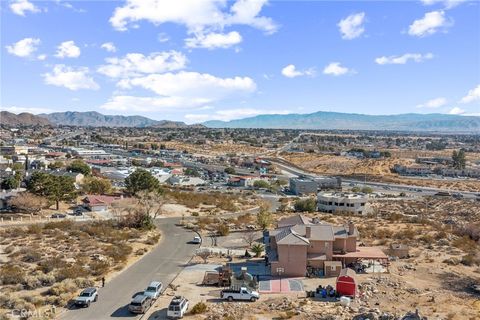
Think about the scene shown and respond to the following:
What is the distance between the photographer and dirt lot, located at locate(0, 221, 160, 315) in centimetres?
2816

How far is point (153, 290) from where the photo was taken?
94.0ft

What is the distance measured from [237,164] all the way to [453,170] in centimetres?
6314

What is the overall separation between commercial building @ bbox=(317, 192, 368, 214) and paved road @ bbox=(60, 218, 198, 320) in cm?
2737

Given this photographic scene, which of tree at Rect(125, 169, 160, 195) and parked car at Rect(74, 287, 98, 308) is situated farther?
tree at Rect(125, 169, 160, 195)

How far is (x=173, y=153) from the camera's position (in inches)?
6511

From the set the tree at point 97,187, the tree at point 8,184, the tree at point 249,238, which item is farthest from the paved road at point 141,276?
the tree at point 8,184

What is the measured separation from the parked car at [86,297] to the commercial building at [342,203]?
46.1 metres

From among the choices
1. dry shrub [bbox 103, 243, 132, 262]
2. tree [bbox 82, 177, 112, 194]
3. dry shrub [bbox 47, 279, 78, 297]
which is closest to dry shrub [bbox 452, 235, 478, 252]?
dry shrub [bbox 103, 243, 132, 262]

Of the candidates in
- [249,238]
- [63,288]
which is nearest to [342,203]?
[249,238]

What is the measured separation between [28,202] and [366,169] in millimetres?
107046

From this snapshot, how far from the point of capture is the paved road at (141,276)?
25984mm

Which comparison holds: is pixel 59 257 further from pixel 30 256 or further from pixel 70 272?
pixel 70 272

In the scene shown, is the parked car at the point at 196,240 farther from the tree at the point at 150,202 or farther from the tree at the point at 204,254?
the tree at the point at 150,202

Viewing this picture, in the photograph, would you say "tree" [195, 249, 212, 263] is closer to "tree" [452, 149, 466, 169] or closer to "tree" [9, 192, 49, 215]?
"tree" [9, 192, 49, 215]
